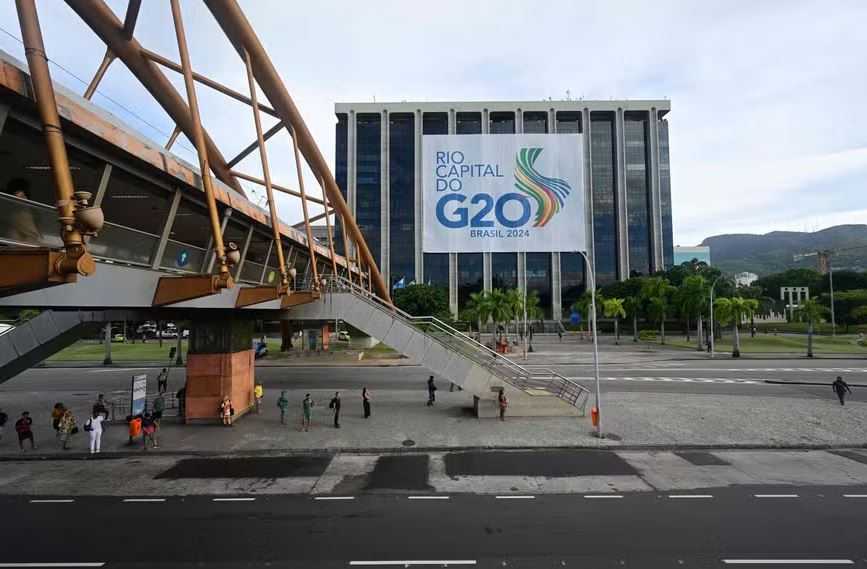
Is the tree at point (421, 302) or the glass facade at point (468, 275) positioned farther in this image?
the glass facade at point (468, 275)

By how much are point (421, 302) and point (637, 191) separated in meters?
67.7

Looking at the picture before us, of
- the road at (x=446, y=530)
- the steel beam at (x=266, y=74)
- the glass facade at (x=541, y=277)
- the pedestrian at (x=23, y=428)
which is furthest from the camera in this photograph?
the glass facade at (x=541, y=277)

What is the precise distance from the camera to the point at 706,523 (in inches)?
376

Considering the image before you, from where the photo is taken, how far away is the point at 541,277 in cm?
10069

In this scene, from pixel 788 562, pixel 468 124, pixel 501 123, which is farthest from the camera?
pixel 501 123

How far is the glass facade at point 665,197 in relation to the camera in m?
103

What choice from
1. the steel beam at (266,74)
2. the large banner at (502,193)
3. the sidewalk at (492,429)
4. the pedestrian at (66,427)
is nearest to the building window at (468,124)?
the large banner at (502,193)

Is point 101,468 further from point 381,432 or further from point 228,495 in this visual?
point 381,432

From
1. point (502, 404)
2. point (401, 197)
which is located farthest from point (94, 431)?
point (401, 197)

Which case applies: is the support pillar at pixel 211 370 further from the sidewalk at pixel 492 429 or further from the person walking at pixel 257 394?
the person walking at pixel 257 394

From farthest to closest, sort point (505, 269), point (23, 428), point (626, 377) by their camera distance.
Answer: point (505, 269)
point (626, 377)
point (23, 428)

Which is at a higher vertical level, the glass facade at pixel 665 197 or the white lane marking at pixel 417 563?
the glass facade at pixel 665 197

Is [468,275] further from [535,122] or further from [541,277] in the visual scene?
[535,122]

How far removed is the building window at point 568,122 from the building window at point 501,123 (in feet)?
35.4
